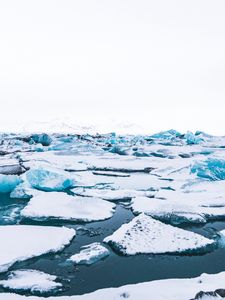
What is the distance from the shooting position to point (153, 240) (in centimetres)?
338

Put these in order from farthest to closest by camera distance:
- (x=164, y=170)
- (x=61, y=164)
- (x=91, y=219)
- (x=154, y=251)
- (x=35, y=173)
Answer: (x=61, y=164) < (x=164, y=170) < (x=35, y=173) < (x=91, y=219) < (x=154, y=251)

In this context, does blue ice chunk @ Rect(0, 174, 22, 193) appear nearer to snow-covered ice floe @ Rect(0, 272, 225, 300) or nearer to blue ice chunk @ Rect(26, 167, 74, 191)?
blue ice chunk @ Rect(26, 167, 74, 191)

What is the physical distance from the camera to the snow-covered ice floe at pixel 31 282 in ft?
8.24

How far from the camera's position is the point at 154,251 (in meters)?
3.20

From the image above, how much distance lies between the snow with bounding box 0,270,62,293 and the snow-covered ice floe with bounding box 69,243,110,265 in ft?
1.18

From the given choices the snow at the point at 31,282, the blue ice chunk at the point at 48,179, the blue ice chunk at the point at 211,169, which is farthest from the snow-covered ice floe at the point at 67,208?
the blue ice chunk at the point at 211,169

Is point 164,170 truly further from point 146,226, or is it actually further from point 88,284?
point 88,284

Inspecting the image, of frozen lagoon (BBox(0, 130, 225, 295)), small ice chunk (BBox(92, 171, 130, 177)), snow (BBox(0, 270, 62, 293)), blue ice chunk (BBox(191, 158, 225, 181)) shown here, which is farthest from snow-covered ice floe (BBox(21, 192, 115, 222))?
blue ice chunk (BBox(191, 158, 225, 181))

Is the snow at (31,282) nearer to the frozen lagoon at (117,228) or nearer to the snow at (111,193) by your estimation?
the frozen lagoon at (117,228)

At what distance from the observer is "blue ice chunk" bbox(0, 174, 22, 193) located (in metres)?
5.70

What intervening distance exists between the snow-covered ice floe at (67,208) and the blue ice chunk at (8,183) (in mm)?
743

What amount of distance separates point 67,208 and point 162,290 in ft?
7.65

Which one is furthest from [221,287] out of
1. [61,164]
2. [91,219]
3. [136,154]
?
[136,154]

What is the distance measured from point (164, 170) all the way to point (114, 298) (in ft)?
19.2
